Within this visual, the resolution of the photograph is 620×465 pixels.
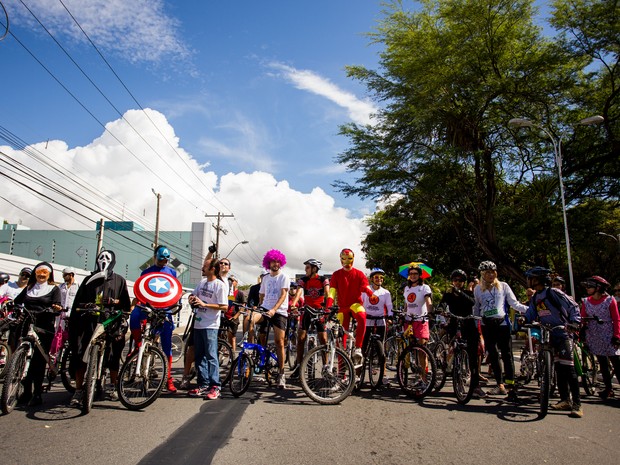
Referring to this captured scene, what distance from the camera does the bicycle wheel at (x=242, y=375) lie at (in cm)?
603

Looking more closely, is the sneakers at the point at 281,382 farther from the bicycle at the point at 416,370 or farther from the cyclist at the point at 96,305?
the cyclist at the point at 96,305

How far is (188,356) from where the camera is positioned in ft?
20.9

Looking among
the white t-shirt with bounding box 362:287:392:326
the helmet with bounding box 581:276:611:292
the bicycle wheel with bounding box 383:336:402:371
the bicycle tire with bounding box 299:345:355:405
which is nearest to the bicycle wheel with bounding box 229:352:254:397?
the bicycle tire with bounding box 299:345:355:405

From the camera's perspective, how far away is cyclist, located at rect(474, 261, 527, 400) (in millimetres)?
6434

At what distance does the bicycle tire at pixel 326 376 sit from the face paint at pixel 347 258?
1.64m

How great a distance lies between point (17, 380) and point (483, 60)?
20604 mm

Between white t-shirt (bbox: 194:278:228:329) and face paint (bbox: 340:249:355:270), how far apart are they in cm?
193

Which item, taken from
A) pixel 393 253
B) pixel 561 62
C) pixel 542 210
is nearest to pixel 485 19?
pixel 561 62

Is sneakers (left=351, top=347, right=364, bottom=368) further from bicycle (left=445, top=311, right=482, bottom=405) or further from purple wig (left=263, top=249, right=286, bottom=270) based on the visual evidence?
purple wig (left=263, top=249, right=286, bottom=270)

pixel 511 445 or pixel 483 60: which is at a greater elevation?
pixel 483 60

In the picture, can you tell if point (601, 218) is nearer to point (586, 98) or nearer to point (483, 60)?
point (586, 98)

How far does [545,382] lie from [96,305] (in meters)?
5.59

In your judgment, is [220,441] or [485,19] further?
[485,19]

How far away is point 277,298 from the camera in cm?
693
